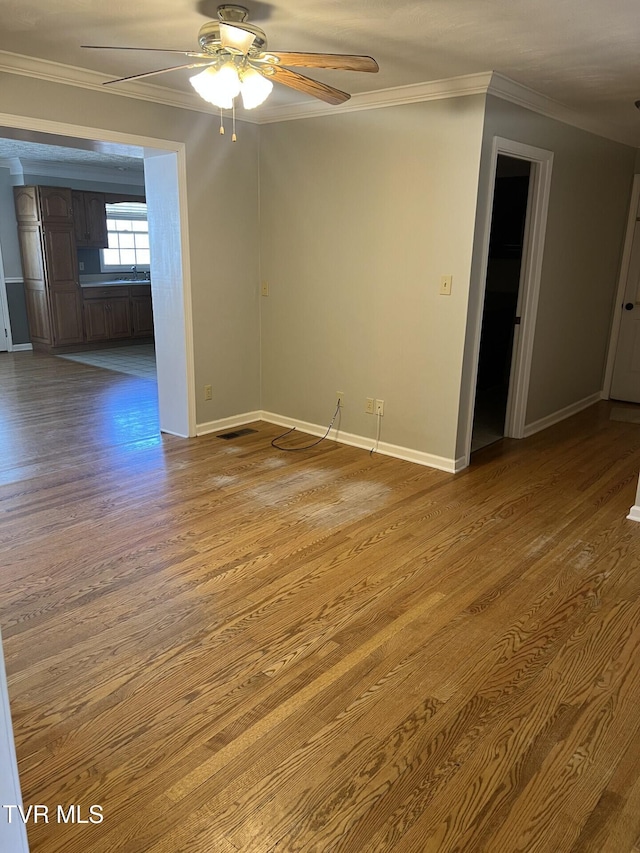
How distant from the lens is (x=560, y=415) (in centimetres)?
558

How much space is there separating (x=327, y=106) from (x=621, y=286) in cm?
353

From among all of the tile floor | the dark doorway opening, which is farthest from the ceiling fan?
the tile floor

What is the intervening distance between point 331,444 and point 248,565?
6.46 feet

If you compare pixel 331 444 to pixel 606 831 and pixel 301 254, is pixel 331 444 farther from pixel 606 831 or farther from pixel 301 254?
A: pixel 606 831

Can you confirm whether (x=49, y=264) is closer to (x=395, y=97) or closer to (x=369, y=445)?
(x=369, y=445)

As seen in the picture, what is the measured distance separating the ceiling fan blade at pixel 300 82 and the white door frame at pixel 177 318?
66.8 inches

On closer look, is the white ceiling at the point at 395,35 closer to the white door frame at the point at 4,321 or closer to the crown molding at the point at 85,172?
the crown molding at the point at 85,172

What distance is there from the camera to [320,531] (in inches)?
131

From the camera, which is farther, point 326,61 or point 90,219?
point 90,219

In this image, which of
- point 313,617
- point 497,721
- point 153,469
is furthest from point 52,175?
point 497,721

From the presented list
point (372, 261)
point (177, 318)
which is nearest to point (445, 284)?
point (372, 261)

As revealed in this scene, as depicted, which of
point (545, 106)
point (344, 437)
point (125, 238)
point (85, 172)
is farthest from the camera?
point (125, 238)

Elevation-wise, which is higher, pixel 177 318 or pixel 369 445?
pixel 177 318

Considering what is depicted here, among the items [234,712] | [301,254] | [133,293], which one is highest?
[301,254]
